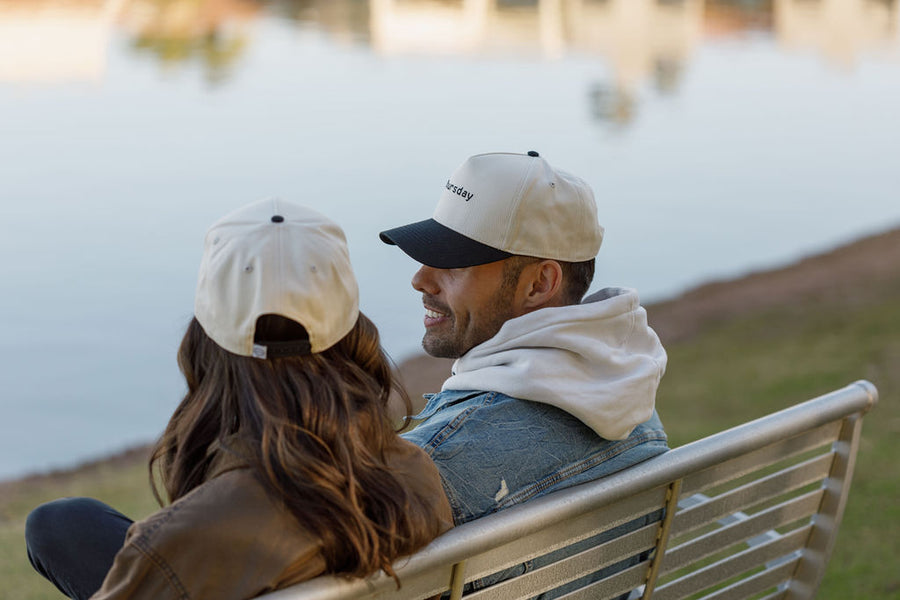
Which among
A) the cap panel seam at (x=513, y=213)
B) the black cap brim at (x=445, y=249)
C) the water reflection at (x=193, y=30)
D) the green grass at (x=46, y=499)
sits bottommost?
the green grass at (x=46, y=499)

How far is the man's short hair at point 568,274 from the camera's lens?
6.28 ft

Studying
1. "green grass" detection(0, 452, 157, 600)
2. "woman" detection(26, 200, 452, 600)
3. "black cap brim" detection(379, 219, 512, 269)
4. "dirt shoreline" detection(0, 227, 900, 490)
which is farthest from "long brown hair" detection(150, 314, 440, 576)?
"dirt shoreline" detection(0, 227, 900, 490)

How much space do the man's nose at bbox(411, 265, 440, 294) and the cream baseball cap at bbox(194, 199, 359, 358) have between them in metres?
0.66

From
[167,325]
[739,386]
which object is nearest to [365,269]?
[167,325]

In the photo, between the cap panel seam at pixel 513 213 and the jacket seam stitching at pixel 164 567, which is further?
the cap panel seam at pixel 513 213

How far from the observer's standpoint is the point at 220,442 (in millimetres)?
1273

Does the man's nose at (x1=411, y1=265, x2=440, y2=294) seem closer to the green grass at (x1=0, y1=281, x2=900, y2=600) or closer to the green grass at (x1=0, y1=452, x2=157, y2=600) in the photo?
the green grass at (x1=0, y1=281, x2=900, y2=600)

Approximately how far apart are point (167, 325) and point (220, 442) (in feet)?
31.5

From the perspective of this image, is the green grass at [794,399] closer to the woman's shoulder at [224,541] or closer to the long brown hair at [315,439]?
the long brown hair at [315,439]

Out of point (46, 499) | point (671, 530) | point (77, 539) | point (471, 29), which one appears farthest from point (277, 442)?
point (471, 29)

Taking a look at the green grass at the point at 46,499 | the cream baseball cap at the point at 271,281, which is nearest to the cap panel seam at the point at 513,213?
the cream baseball cap at the point at 271,281

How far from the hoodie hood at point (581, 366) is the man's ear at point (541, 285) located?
164mm

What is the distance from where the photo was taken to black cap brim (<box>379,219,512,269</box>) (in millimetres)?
1906

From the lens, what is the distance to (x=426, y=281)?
79.1 inches
